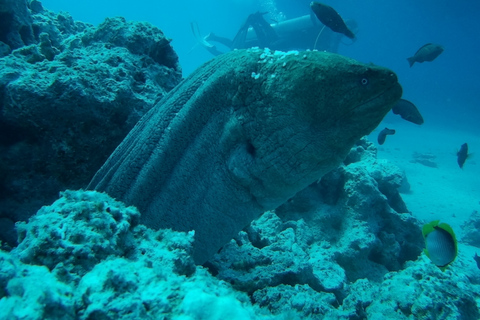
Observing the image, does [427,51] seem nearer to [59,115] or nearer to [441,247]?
[441,247]

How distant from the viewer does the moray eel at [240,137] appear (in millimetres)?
1830

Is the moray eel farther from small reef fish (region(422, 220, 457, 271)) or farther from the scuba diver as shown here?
the scuba diver

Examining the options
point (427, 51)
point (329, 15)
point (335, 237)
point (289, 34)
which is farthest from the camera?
point (289, 34)

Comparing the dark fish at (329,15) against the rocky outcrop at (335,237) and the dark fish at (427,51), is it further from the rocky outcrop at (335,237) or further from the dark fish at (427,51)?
the rocky outcrop at (335,237)

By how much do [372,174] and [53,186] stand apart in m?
4.24

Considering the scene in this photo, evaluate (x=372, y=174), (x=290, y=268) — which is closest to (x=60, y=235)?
(x=290, y=268)

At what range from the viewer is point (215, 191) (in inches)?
88.3

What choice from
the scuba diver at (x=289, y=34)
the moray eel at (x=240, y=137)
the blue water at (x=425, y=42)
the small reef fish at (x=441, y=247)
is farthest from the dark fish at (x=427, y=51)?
the blue water at (x=425, y=42)

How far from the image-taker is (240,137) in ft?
7.02

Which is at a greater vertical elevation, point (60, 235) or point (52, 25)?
point (52, 25)

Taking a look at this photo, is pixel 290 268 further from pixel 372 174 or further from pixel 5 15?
pixel 5 15

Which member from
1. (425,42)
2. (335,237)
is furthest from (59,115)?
(425,42)

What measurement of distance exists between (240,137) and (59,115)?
1.53m

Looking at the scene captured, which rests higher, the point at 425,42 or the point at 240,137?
the point at 425,42
